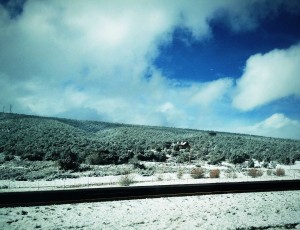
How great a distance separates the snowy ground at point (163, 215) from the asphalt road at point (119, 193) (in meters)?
1.14

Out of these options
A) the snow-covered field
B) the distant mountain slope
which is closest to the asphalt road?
the snow-covered field

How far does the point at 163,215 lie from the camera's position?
1577cm

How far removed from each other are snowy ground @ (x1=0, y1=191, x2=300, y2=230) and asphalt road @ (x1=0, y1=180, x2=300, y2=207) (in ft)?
3.74

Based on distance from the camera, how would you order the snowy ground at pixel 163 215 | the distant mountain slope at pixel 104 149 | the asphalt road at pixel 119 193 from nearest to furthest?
1. the snowy ground at pixel 163 215
2. the asphalt road at pixel 119 193
3. the distant mountain slope at pixel 104 149

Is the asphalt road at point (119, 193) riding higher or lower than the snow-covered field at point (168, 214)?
higher

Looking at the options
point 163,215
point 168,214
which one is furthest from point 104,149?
point 163,215

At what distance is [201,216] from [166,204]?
2559 mm

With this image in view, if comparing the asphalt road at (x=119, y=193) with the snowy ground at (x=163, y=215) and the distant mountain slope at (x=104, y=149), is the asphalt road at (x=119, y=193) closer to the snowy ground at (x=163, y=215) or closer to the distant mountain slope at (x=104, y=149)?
the snowy ground at (x=163, y=215)

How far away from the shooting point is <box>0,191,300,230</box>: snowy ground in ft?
46.5

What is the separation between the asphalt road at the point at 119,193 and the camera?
1806 centimetres

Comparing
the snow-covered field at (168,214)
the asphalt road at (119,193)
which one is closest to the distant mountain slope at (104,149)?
the asphalt road at (119,193)

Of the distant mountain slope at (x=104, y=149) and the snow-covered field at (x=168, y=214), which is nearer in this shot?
the snow-covered field at (x=168, y=214)

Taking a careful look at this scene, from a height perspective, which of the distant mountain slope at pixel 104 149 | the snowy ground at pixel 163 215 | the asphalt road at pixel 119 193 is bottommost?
the snowy ground at pixel 163 215

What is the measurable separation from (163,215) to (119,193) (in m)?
5.36
